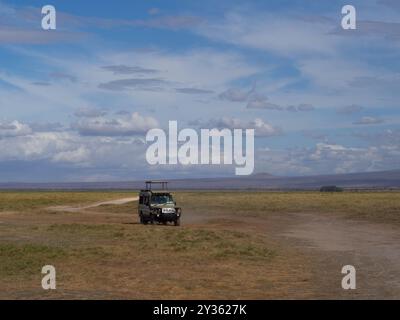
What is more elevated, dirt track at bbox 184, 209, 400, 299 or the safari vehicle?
the safari vehicle

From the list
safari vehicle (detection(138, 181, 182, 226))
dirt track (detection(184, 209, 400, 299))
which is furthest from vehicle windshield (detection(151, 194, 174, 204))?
dirt track (detection(184, 209, 400, 299))

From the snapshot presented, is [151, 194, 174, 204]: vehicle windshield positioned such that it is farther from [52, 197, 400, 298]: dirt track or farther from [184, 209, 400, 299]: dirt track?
[184, 209, 400, 299]: dirt track

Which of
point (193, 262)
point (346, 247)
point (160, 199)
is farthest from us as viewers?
point (160, 199)

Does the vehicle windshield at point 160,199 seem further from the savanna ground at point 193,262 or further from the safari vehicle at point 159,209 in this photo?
the savanna ground at point 193,262

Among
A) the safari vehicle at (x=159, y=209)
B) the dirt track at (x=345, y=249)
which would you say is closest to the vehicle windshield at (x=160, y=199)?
the safari vehicle at (x=159, y=209)

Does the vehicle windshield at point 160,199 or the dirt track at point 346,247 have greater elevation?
the vehicle windshield at point 160,199

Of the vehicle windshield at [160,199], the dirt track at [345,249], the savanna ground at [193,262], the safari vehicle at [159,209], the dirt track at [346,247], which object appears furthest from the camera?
the vehicle windshield at [160,199]

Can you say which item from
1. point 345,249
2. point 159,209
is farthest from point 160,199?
point 345,249

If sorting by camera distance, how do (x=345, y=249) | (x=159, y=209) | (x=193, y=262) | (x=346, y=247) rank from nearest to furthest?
1. (x=193, y=262)
2. (x=345, y=249)
3. (x=346, y=247)
4. (x=159, y=209)

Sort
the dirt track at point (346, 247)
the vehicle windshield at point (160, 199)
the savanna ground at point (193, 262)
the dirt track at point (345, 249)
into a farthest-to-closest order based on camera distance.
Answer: the vehicle windshield at point (160, 199) < the dirt track at point (346, 247) < the dirt track at point (345, 249) < the savanna ground at point (193, 262)

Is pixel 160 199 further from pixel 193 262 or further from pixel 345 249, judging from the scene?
pixel 193 262

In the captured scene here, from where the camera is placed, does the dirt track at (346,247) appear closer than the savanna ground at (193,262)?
No

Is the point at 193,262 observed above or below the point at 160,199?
below
